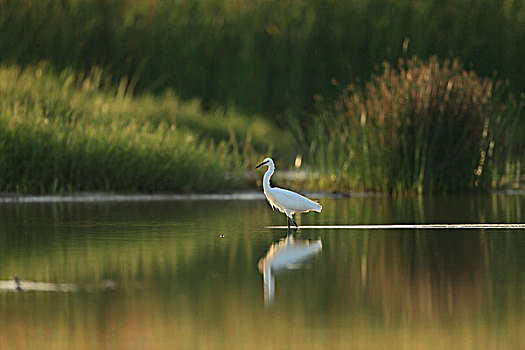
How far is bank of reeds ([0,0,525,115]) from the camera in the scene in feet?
79.0

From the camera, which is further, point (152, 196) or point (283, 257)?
Answer: point (152, 196)

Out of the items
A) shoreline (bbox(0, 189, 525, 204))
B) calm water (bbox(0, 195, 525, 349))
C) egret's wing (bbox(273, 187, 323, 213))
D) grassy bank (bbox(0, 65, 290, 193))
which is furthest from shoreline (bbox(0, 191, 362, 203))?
egret's wing (bbox(273, 187, 323, 213))

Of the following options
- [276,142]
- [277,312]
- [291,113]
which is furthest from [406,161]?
[277,312]

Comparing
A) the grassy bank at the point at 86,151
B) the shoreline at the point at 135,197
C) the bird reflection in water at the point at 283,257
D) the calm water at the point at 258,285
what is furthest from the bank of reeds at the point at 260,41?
the bird reflection in water at the point at 283,257

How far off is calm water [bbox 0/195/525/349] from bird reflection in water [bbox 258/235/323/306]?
Answer: 0.03 feet

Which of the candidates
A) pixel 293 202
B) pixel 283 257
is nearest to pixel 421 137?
pixel 293 202

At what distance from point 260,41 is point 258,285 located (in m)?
19.3

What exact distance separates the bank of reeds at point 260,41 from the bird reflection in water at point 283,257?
50.0ft

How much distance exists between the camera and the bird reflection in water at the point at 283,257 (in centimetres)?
640

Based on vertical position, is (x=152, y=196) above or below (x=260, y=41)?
below

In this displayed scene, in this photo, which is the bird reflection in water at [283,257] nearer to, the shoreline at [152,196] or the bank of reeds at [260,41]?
the shoreline at [152,196]

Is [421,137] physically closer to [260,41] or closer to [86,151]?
[86,151]

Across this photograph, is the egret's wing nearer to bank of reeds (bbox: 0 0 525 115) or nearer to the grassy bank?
the grassy bank

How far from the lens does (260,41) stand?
25.4m
